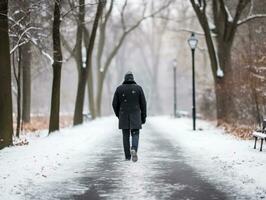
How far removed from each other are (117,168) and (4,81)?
16.3 feet

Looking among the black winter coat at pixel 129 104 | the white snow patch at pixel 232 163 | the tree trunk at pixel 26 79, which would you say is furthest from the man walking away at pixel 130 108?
the tree trunk at pixel 26 79

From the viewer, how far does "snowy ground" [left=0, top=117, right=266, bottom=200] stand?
922cm

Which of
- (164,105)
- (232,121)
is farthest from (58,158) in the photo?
(164,105)

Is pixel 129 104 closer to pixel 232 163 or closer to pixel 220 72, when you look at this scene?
pixel 232 163

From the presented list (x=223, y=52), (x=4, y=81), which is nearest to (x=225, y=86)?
(x=223, y=52)

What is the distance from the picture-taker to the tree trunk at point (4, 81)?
1507 centimetres

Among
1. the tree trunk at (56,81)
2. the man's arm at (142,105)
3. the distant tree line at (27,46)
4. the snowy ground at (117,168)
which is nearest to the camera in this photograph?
the snowy ground at (117,168)

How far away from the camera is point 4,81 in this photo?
50.2 ft

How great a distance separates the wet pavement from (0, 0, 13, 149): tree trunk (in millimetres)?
2843

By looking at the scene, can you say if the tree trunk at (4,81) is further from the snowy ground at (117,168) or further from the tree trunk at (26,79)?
the tree trunk at (26,79)

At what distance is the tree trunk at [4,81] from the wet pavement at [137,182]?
2.84m

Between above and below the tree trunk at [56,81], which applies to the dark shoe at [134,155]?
below

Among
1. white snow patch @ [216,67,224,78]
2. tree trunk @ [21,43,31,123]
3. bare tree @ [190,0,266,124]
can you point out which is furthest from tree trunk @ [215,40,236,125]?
tree trunk @ [21,43,31,123]

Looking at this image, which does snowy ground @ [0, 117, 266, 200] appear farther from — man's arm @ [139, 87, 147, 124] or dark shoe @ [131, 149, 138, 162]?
man's arm @ [139, 87, 147, 124]
